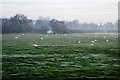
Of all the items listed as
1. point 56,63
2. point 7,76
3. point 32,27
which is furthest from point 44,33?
point 7,76

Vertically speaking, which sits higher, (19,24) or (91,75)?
(19,24)

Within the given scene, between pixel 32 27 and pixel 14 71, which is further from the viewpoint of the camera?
pixel 32 27

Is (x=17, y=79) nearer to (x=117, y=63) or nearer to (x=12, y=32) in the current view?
(x=117, y=63)

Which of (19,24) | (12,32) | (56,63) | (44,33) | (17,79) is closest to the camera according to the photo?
→ (17,79)

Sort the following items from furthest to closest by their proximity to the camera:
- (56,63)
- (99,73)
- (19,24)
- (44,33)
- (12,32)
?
(44,33) → (19,24) → (12,32) → (56,63) → (99,73)

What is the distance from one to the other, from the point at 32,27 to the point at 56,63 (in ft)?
48.0

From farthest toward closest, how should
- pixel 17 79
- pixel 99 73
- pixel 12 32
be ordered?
pixel 12 32 < pixel 99 73 < pixel 17 79

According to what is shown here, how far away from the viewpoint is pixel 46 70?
19.5ft

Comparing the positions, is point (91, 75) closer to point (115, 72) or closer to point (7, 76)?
point (115, 72)

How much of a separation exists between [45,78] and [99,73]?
1.06 meters

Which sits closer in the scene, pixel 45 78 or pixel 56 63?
pixel 45 78

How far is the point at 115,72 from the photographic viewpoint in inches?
229

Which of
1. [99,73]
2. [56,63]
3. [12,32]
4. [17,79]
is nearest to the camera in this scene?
[17,79]

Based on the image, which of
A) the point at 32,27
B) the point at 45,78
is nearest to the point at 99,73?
the point at 45,78
